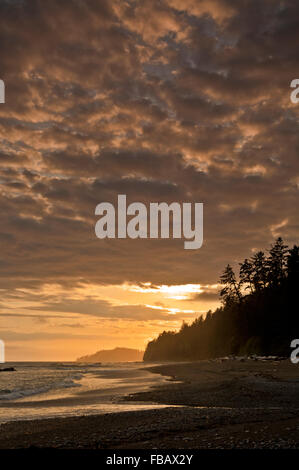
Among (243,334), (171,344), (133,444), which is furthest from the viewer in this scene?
(171,344)

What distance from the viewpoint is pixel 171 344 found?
175m

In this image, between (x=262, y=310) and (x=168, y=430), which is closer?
(x=168, y=430)

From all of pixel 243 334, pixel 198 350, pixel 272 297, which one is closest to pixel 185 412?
pixel 272 297

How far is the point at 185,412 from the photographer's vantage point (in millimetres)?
14328

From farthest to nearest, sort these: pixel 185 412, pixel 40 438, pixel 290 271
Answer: pixel 290 271 → pixel 185 412 → pixel 40 438

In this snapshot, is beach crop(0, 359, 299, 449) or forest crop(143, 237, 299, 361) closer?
beach crop(0, 359, 299, 449)

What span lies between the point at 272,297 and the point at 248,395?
5797cm

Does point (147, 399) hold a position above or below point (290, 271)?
below

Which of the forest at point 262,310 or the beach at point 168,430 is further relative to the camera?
the forest at point 262,310

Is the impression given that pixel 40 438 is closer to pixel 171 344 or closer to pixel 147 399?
pixel 147 399

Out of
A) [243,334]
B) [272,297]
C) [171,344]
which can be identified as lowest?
[171,344]

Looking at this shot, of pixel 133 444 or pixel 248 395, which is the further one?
pixel 248 395
